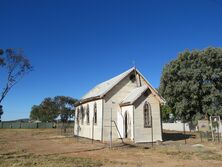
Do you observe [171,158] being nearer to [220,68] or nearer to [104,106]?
[104,106]

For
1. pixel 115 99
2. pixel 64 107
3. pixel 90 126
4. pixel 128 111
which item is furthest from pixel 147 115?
pixel 64 107

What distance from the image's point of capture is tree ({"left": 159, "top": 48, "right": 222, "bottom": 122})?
35062 mm

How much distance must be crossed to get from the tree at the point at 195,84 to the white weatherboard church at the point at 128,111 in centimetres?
1416

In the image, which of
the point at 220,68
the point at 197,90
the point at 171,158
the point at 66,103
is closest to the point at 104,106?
the point at 171,158

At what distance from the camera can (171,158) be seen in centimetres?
1316

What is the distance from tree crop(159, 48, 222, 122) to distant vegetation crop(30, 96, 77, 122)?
59.5 metres

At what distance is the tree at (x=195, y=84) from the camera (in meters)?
35.1

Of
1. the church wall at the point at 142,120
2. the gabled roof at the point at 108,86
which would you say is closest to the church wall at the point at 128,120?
the church wall at the point at 142,120

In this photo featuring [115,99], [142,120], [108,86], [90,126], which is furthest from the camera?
[90,126]

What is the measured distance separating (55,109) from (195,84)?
70.1 m

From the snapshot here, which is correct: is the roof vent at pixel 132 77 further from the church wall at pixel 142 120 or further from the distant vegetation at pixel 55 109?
the distant vegetation at pixel 55 109

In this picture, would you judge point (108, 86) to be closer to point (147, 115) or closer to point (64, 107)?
point (147, 115)

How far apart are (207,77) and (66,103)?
2762 inches

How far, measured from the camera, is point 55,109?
A: 94.1 meters
